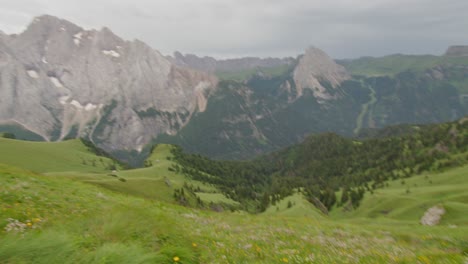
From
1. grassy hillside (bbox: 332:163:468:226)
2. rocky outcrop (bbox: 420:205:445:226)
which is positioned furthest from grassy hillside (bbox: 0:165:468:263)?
grassy hillside (bbox: 332:163:468:226)

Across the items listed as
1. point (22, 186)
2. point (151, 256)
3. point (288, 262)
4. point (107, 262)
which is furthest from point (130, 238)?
point (22, 186)

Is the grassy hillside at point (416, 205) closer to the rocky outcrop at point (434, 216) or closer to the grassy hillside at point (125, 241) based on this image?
the rocky outcrop at point (434, 216)

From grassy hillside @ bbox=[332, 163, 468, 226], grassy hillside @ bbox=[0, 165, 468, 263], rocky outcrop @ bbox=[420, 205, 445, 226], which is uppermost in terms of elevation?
grassy hillside @ bbox=[0, 165, 468, 263]

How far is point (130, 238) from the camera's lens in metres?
12.8

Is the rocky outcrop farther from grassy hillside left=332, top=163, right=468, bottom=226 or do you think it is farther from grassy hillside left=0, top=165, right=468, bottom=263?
grassy hillside left=0, top=165, right=468, bottom=263

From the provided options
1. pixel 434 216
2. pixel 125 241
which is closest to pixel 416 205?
pixel 434 216

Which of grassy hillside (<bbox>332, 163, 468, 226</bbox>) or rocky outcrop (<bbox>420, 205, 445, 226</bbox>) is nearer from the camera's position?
rocky outcrop (<bbox>420, 205, 445, 226</bbox>)

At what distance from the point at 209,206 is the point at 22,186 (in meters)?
167

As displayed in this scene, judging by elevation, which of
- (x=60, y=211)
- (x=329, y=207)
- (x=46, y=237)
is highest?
(x=46, y=237)

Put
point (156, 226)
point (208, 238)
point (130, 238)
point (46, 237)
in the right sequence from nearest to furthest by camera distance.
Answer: point (46, 237)
point (130, 238)
point (156, 226)
point (208, 238)

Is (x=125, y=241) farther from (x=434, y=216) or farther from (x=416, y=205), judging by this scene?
(x=416, y=205)

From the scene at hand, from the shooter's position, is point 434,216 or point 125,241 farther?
point 434,216

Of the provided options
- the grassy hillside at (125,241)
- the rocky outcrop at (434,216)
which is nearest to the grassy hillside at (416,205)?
the rocky outcrop at (434,216)

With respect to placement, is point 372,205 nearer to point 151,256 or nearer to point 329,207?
point 329,207
